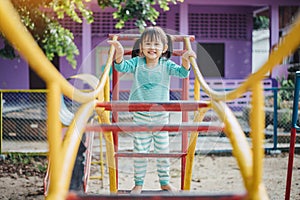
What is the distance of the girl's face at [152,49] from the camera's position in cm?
379

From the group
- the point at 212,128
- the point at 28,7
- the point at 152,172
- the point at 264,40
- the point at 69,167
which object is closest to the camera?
the point at 69,167

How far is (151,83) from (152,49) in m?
0.24

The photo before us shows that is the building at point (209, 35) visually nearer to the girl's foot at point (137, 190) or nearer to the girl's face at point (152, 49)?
the girl's face at point (152, 49)

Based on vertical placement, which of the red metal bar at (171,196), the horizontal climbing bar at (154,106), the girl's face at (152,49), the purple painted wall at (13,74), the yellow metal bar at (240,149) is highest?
the purple painted wall at (13,74)

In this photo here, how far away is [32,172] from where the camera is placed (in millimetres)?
7316

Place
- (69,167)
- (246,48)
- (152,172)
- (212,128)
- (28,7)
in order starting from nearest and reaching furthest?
1. (69,167)
2. (212,128)
3. (28,7)
4. (152,172)
5. (246,48)

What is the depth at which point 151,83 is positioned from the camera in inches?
150

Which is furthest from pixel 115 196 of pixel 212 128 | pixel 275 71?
pixel 275 71

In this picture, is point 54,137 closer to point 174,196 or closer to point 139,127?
point 174,196

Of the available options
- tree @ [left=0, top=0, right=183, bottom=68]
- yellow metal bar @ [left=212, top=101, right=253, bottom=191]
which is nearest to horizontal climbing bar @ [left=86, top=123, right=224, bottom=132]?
yellow metal bar @ [left=212, top=101, right=253, bottom=191]

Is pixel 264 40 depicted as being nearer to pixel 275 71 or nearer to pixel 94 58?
pixel 275 71

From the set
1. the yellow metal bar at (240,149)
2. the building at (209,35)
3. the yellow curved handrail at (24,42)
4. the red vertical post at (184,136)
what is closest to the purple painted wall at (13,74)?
the building at (209,35)

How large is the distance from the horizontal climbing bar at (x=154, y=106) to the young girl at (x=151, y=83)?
86cm

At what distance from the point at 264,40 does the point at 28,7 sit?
605 inches
